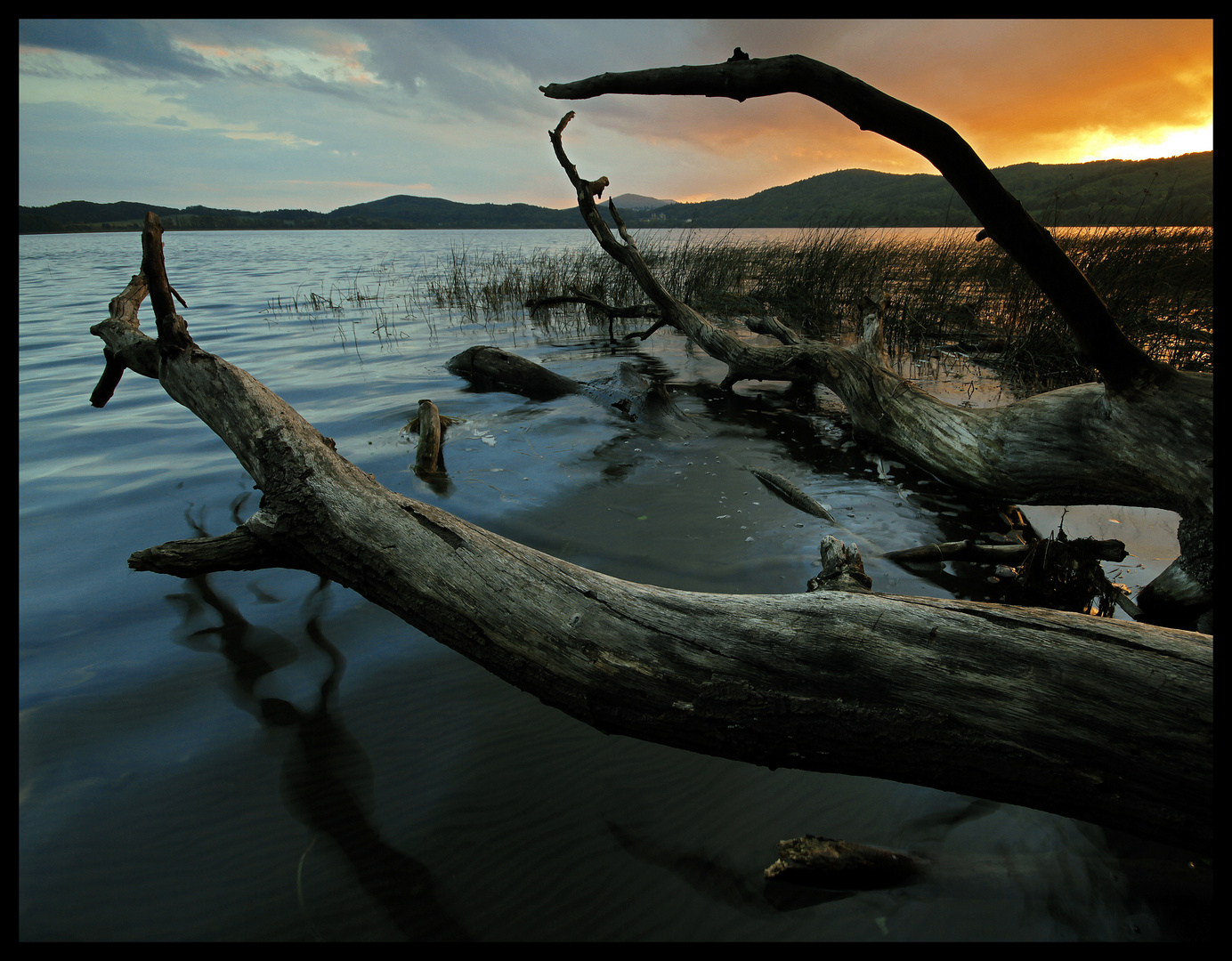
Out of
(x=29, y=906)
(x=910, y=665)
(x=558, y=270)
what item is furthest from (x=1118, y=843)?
(x=558, y=270)

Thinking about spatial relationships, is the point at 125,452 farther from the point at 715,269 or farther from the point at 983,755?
the point at 715,269

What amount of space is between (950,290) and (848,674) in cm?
1229

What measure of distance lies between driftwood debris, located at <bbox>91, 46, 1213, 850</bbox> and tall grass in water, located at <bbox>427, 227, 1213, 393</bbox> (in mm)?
6387

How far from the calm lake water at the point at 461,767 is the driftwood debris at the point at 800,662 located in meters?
0.42

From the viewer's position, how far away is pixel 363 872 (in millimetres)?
1666

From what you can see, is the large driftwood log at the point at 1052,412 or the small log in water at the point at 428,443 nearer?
the large driftwood log at the point at 1052,412

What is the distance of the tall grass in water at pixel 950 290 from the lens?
689 cm

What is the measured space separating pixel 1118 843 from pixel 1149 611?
1.59 metres

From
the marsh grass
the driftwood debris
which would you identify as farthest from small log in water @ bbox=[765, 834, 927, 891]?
the marsh grass

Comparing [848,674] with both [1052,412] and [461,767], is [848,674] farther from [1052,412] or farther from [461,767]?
[1052,412]

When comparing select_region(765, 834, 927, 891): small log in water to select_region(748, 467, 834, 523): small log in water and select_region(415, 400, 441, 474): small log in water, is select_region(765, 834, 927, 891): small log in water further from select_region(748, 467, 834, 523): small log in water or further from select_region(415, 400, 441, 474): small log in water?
select_region(415, 400, 441, 474): small log in water

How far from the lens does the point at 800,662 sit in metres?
1.52

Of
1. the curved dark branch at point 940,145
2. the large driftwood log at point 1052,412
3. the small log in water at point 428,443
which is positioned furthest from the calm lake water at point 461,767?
the curved dark branch at point 940,145

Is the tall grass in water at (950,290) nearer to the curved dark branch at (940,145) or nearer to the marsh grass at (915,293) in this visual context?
the marsh grass at (915,293)
